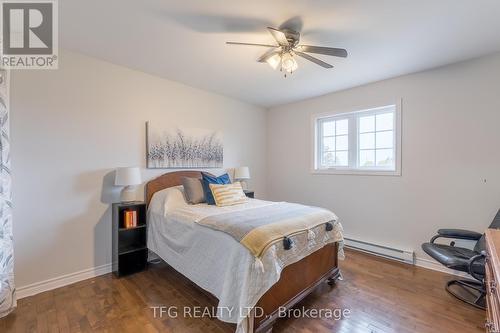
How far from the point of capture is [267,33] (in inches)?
83.7

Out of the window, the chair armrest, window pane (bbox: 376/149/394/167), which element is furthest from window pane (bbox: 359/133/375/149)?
the chair armrest

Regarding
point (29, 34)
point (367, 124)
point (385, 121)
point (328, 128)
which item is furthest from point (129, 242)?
point (385, 121)

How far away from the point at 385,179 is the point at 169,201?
2915mm

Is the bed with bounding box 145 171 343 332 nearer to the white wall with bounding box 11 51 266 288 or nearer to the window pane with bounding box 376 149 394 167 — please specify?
the white wall with bounding box 11 51 266 288

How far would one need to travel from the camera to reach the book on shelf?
2.70 metres

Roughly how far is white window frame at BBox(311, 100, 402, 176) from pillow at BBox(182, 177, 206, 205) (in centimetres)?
202

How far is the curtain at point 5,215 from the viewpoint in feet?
6.27

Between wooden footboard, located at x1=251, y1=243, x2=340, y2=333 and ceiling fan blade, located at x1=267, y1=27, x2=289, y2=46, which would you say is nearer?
wooden footboard, located at x1=251, y1=243, x2=340, y2=333

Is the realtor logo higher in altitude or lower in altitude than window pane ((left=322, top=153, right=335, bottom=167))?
higher

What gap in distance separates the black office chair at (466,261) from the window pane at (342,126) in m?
1.87

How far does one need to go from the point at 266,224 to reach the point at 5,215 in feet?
7.15

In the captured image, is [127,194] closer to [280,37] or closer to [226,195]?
→ [226,195]

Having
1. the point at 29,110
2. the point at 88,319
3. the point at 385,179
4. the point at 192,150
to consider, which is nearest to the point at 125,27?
the point at 29,110

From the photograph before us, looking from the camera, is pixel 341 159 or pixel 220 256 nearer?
pixel 220 256
